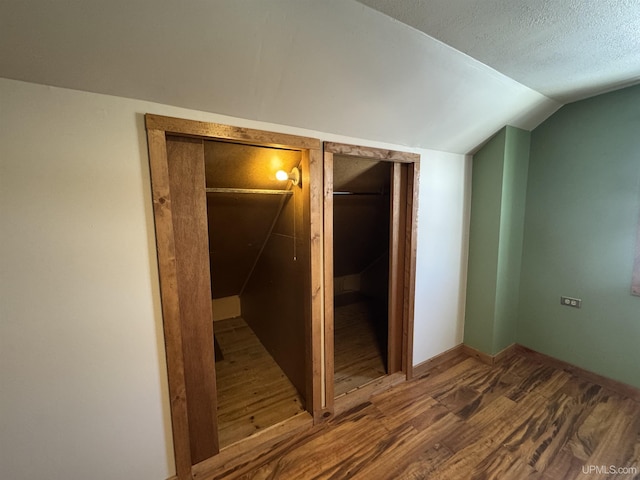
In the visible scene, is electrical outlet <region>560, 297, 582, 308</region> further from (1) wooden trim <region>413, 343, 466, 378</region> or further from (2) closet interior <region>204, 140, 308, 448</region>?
(2) closet interior <region>204, 140, 308, 448</region>

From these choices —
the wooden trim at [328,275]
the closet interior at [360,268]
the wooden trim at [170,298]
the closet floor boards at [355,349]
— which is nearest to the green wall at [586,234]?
the closet interior at [360,268]

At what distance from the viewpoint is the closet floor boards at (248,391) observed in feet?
5.93

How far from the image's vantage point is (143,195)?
46.3 inches

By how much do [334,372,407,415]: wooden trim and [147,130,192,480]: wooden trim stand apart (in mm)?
1058

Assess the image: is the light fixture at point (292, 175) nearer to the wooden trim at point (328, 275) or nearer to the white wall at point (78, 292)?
the wooden trim at point (328, 275)

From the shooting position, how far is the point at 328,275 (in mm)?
1769

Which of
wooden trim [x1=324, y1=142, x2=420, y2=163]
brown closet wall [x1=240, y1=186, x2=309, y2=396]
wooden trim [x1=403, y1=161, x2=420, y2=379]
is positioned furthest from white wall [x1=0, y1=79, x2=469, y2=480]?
wooden trim [x1=403, y1=161, x2=420, y2=379]

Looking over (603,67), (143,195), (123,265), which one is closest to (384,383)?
(123,265)

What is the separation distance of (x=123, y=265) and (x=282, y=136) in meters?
1.05

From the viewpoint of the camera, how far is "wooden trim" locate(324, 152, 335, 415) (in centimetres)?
167

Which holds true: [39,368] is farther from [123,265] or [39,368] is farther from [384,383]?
[384,383]

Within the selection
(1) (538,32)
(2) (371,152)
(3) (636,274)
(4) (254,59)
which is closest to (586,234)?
(3) (636,274)

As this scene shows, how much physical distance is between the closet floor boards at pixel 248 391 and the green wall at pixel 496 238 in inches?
76.8

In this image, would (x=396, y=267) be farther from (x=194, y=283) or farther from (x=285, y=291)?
(x=194, y=283)
